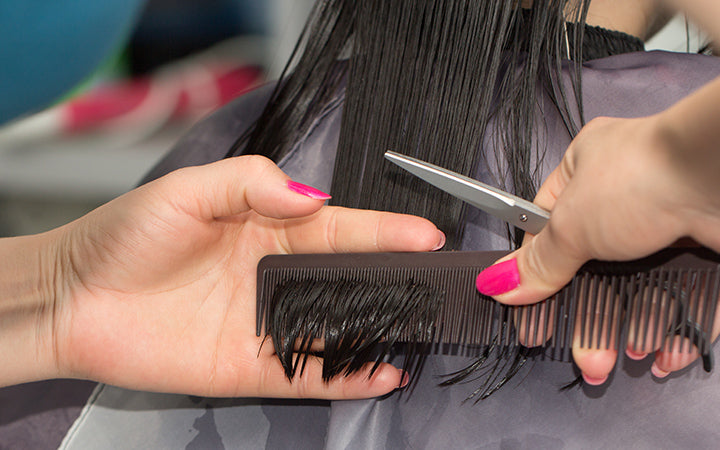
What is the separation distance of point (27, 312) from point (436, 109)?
595mm

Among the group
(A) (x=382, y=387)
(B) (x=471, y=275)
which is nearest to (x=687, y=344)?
(B) (x=471, y=275)

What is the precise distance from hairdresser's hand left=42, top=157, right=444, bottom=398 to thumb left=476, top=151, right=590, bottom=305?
0.15 metres

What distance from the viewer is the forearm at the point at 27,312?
680mm

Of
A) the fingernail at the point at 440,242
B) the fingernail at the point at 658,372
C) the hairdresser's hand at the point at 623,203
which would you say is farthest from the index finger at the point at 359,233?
the fingernail at the point at 658,372

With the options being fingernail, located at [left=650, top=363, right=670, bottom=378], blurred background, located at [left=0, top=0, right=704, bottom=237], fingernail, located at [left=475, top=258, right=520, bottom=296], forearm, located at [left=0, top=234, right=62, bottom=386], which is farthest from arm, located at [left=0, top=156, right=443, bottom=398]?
blurred background, located at [left=0, top=0, right=704, bottom=237]

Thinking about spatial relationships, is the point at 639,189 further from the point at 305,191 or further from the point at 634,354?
the point at 305,191

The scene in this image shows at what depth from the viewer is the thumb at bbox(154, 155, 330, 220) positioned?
60cm

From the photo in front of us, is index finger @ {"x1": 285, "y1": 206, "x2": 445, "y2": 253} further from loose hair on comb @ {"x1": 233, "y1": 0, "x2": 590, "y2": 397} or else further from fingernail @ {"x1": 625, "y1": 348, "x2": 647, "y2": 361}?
fingernail @ {"x1": 625, "y1": 348, "x2": 647, "y2": 361}

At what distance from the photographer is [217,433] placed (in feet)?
2.25

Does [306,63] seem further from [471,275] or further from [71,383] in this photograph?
[71,383]

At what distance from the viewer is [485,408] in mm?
600

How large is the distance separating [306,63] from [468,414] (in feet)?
1.76

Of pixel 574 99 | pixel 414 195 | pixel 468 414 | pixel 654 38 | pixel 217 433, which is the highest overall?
pixel 654 38

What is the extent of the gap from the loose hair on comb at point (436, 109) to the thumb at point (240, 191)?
0.10 metres
